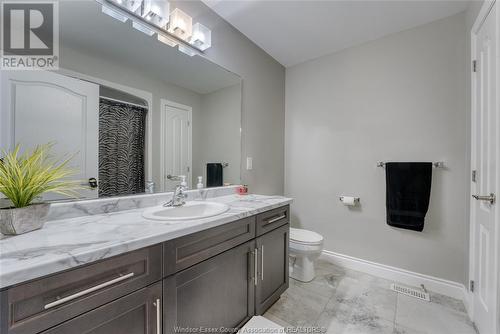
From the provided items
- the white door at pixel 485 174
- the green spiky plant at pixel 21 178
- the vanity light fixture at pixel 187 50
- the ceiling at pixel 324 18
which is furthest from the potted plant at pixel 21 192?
the white door at pixel 485 174

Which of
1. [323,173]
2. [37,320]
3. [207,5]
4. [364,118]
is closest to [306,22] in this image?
[207,5]

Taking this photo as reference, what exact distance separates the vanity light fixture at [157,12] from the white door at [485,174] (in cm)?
195

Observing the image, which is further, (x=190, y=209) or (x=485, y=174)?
(x=190, y=209)

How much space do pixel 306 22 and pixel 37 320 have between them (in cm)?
249

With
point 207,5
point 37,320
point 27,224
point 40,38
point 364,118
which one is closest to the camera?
point 37,320

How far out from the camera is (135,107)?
1334 mm

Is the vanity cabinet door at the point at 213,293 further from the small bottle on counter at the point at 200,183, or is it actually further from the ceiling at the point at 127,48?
the ceiling at the point at 127,48

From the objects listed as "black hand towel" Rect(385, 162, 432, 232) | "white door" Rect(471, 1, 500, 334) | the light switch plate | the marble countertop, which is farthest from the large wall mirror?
"white door" Rect(471, 1, 500, 334)

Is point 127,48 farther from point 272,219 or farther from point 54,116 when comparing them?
point 272,219

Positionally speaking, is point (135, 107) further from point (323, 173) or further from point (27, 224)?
point (323, 173)

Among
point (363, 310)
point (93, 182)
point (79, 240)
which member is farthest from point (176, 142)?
point (363, 310)

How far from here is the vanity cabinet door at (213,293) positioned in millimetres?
926

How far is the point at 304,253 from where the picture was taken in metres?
1.93

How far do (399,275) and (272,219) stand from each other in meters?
1.48
